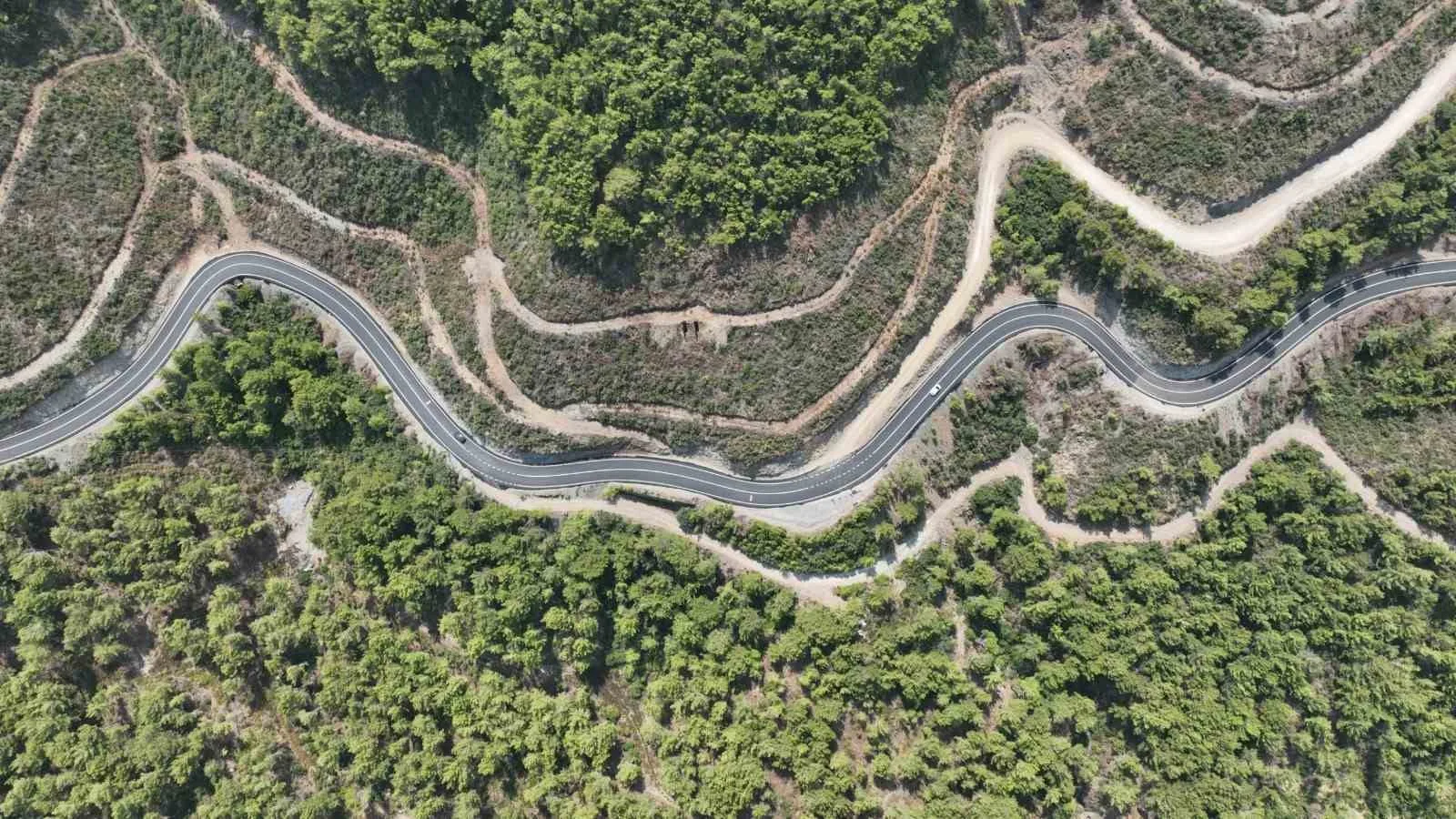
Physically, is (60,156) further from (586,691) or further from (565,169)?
(586,691)

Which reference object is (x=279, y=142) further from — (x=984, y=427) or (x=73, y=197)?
(x=984, y=427)

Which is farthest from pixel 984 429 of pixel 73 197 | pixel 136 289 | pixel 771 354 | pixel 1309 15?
pixel 73 197

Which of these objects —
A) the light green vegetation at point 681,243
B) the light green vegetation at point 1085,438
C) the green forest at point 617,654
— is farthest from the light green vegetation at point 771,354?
the green forest at point 617,654

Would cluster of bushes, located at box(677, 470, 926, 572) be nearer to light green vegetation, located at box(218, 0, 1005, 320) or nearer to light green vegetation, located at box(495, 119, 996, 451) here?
light green vegetation, located at box(495, 119, 996, 451)

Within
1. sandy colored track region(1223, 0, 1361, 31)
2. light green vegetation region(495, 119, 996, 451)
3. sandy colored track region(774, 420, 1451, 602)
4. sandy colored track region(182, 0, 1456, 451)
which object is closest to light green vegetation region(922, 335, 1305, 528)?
sandy colored track region(774, 420, 1451, 602)

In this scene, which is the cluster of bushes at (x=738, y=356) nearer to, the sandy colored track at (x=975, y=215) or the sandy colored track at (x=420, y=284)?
the sandy colored track at (x=975, y=215)
